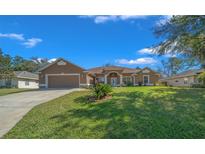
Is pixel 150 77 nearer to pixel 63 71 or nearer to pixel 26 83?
pixel 63 71

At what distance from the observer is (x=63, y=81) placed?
23922 millimetres

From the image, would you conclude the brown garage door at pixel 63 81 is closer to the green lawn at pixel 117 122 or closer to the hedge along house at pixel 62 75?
the hedge along house at pixel 62 75

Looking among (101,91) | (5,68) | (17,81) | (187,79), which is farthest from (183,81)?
(5,68)

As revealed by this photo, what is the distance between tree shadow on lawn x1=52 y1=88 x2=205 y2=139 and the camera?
18.7ft

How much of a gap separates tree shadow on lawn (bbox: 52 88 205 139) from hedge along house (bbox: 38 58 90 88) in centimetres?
1501

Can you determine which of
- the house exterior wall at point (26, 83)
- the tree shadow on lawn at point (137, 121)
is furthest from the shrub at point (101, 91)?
the house exterior wall at point (26, 83)

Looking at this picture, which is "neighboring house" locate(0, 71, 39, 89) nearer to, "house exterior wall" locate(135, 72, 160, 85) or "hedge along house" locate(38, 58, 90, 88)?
"hedge along house" locate(38, 58, 90, 88)
